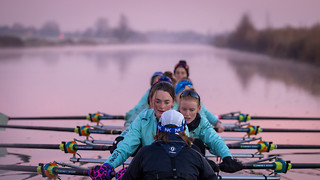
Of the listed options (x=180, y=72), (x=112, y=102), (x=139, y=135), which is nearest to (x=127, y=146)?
(x=139, y=135)

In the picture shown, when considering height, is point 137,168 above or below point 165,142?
below

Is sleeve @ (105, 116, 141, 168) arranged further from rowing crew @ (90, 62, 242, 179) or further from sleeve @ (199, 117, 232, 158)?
sleeve @ (199, 117, 232, 158)

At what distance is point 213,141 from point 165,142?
1.30 meters

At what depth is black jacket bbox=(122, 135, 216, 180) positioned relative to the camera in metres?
2.42

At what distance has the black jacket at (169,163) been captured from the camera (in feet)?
7.94

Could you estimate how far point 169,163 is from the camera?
2426 mm

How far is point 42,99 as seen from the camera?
1234 centimetres

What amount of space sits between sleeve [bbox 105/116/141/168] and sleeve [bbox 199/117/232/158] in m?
0.80

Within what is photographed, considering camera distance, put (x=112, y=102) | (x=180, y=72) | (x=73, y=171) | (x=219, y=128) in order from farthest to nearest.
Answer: (x=112, y=102)
(x=180, y=72)
(x=219, y=128)
(x=73, y=171)

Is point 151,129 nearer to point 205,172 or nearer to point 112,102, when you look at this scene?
point 205,172

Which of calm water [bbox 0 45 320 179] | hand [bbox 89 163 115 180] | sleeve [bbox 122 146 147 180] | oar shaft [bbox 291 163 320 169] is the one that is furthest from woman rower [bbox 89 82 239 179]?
calm water [bbox 0 45 320 179]

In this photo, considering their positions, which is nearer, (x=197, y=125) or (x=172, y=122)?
(x=172, y=122)

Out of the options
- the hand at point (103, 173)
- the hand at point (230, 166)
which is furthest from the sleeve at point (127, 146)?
the hand at point (230, 166)

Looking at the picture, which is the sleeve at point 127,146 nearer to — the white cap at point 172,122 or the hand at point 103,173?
the hand at point 103,173
